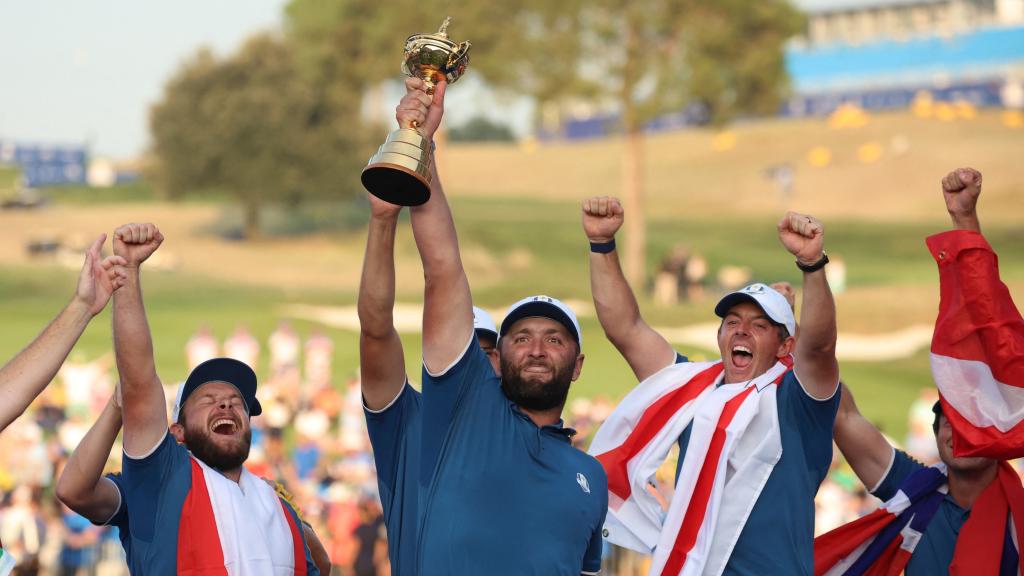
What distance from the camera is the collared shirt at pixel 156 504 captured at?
483cm

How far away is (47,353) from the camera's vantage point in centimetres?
428

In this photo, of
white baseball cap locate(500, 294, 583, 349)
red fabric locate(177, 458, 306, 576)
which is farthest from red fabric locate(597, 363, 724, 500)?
red fabric locate(177, 458, 306, 576)

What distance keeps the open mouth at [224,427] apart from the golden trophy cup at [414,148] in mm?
1247

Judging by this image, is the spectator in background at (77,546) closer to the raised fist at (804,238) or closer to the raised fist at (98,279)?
the raised fist at (98,279)

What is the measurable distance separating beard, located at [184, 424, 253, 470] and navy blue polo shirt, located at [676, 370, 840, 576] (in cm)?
177

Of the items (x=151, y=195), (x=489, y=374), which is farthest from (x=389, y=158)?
(x=151, y=195)

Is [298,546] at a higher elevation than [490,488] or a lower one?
lower

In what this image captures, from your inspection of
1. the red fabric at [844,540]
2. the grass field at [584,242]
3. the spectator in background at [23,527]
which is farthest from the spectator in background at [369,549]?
the grass field at [584,242]

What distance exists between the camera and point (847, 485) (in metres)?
13.5

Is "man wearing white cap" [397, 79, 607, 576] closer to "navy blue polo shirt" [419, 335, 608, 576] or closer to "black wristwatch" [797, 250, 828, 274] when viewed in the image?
"navy blue polo shirt" [419, 335, 608, 576]

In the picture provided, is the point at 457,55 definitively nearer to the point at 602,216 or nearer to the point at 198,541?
the point at 602,216

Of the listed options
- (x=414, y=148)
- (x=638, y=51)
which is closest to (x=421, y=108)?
(x=414, y=148)

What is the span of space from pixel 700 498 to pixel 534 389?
0.93 meters

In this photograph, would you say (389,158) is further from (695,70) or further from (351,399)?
(695,70)
